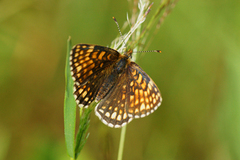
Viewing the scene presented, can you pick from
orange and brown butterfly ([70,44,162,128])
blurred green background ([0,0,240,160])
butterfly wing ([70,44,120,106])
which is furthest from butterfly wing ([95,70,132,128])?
blurred green background ([0,0,240,160])

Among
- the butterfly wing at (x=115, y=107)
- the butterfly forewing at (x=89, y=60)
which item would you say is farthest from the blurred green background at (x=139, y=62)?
the butterfly forewing at (x=89, y=60)

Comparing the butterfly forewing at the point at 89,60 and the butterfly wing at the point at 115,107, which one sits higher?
the butterfly forewing at the point at 89,60

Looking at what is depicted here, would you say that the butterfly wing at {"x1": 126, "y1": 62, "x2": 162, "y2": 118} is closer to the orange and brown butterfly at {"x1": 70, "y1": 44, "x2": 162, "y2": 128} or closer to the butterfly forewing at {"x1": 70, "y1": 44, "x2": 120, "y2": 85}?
the orange and brown butterfly at {"x1": 70, "y1": 44, "x2": 162, "y2": 128}

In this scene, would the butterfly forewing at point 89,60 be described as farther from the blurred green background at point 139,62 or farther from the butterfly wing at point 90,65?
the blurred green background at point 139,62

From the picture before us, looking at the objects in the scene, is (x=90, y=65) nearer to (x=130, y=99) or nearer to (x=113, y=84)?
(x=113, y=84)

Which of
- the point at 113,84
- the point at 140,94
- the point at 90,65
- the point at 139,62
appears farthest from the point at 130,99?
the point at 139,62

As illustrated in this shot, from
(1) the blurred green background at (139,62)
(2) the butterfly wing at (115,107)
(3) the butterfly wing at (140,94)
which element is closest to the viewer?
(2) the butterfly wing at (115,107)
